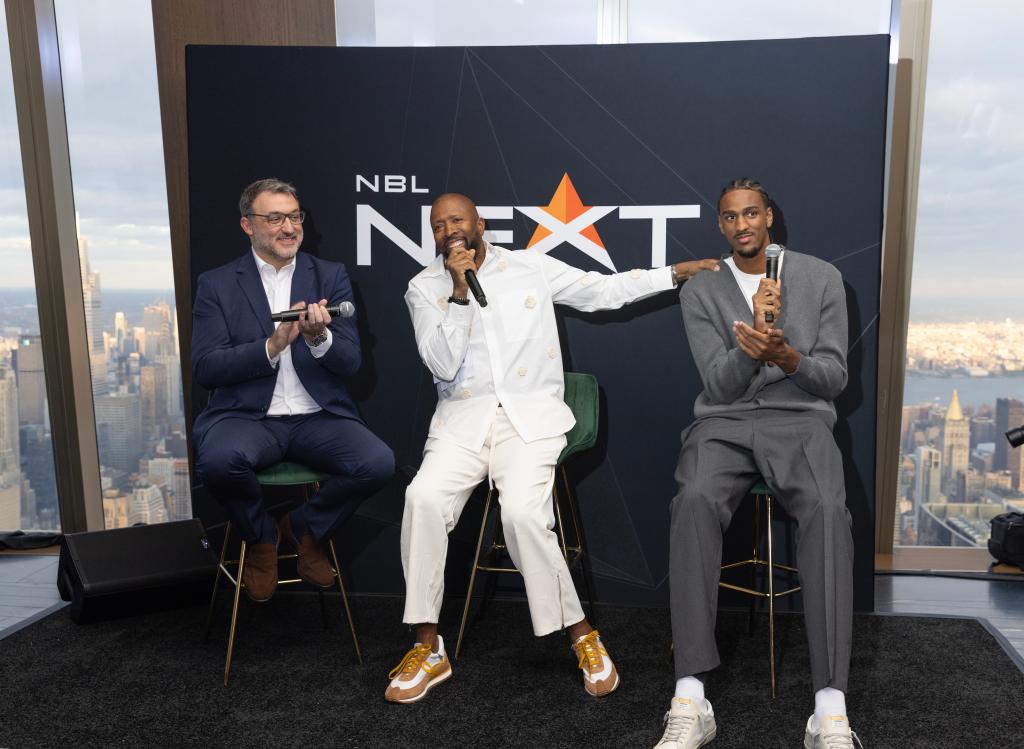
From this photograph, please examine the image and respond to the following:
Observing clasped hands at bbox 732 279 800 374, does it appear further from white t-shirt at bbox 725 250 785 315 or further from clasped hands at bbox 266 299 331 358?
clasped hands at bbox 266 299 331 358

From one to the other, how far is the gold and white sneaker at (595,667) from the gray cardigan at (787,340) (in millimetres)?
793

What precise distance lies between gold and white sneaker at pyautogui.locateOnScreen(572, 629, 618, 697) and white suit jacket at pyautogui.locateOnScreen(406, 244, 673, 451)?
2.12 feet

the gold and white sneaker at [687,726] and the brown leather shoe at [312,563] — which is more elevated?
the brown leather shoe at [312,563]

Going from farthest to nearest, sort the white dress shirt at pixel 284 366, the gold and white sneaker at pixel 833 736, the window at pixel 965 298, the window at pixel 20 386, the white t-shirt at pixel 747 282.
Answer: the window at pixel 20 386 < the window at pixel 965 298 < the white dress shirt at pixel 284 366 < the white t-shirt at pixel 747 282 < the gold and white sneaker at pixel 833 736

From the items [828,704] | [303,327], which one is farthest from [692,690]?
[303,327]

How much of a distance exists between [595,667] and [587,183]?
1698 millimetres

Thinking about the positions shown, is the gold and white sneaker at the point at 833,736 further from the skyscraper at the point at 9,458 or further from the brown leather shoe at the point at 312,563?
the skyscraper at the point at 9,458

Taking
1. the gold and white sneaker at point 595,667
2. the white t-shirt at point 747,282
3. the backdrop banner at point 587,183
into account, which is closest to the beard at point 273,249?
the backdrop banner at point 587,183

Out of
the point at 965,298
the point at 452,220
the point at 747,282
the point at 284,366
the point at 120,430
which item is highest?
the point at 452,220

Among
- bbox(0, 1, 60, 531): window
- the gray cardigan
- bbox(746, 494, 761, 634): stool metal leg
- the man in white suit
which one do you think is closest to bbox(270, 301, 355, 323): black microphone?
the man in white suit

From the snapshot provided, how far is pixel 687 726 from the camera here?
2.40m

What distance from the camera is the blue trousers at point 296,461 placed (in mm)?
2920

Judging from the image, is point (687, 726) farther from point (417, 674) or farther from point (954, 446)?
point (954, 446)

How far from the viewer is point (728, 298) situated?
301 cm
